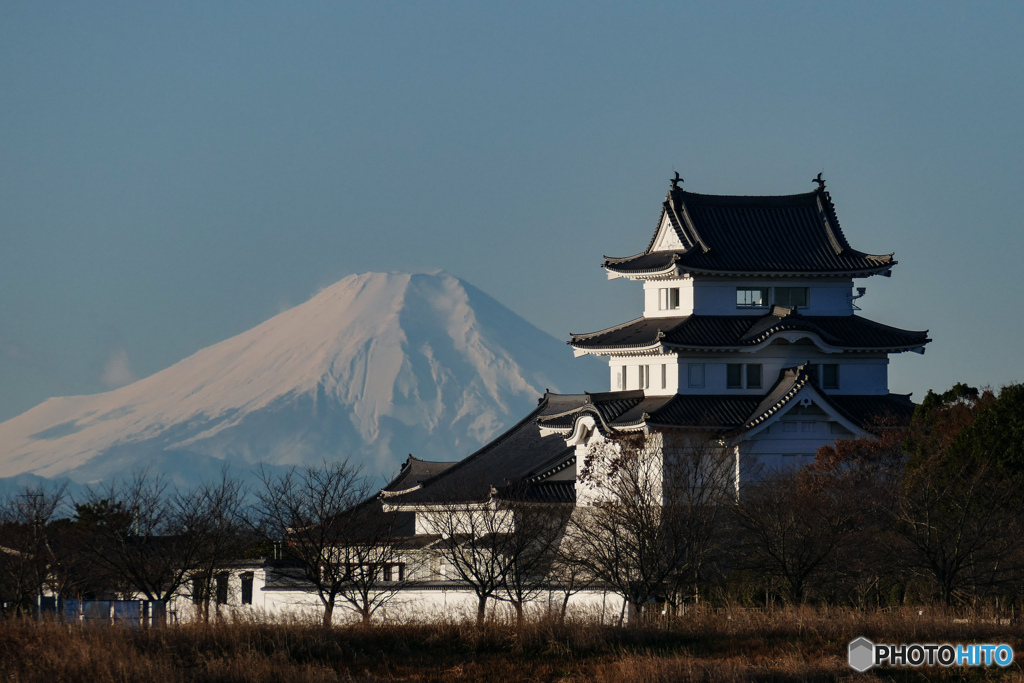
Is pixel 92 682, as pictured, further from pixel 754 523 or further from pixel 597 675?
pixel 754 523

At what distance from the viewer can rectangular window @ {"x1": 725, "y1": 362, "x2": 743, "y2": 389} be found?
4231cm

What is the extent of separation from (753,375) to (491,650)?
21.8 metres

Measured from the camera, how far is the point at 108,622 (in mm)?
24297

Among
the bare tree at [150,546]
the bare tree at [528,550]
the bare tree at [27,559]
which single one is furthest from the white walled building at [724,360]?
the bare tree at [27,559]

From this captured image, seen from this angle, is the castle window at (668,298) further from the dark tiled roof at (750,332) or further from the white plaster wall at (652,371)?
the white plaster wall at (652,371)

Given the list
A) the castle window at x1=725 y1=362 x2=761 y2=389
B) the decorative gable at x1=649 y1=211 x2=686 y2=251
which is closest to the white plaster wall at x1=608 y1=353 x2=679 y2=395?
the castle window at x1=725 y1=362 x2=761 y2=389

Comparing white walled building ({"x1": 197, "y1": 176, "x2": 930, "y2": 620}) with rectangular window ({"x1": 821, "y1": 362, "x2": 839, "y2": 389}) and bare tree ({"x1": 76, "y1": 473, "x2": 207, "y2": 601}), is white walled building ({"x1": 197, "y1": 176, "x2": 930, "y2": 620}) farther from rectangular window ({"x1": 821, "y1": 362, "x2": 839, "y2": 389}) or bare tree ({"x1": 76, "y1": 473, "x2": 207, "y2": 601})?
bare tree ({"x1": 76, "y1": 473, "x2": 207, "y2": 601})

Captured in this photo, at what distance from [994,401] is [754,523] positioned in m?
6.25

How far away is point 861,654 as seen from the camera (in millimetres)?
21547

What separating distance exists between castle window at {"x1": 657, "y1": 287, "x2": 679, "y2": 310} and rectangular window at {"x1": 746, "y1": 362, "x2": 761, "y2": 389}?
121 inches

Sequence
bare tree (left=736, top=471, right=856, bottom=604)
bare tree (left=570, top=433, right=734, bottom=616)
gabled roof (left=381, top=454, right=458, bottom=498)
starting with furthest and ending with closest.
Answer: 1. gabled roof (left=381, top=454, right=458, bottom=498)
2. bare tree (left=570, top=433, right=734, bottom=616)
3. bare tree (left=736, top=471, right=856, bottom=604)

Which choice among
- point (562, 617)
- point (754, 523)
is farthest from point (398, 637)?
point (754, 523)

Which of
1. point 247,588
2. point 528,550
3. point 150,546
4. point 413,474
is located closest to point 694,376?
point 528,550

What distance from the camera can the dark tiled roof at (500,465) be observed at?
43906 millimetres
